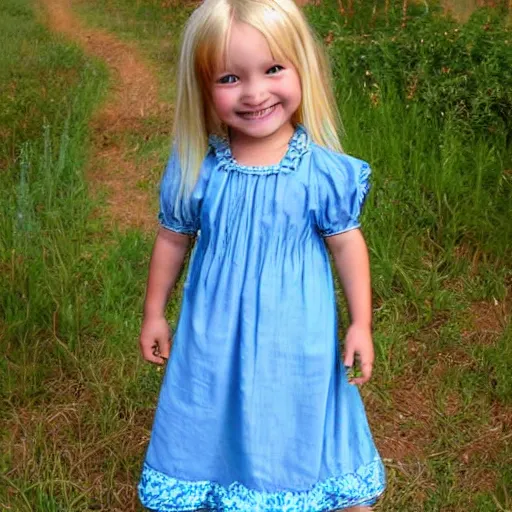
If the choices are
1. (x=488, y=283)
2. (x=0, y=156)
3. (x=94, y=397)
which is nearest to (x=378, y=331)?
(x=488, y=283)

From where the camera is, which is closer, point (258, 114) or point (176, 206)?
point (258, 114)

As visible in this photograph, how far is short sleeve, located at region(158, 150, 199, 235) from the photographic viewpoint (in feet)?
6.65

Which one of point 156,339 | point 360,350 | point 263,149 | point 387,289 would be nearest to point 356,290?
point 360,350

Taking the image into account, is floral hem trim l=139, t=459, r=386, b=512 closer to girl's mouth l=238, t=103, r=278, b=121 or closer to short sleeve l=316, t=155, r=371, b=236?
short sleeve l=316, t=155, r=371, b=236

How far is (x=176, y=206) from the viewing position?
2033mm

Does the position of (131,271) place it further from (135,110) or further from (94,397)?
(135,110)

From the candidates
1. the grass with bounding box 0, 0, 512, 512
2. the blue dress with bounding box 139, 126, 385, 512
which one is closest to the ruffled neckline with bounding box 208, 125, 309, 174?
the blue dress with bounding box 139, 126, 385, 512

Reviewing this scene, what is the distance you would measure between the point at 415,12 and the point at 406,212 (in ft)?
6.16

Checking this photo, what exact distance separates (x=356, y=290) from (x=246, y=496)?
51cm

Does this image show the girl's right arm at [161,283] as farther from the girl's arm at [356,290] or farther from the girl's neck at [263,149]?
the girl's arm at [356,290]

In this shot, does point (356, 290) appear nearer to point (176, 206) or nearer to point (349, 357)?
point (349, 357)

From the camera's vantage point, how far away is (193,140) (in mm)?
2016

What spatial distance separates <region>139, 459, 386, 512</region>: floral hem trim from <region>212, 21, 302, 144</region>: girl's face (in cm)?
77

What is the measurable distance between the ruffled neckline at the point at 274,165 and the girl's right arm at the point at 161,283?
206 millimetres
